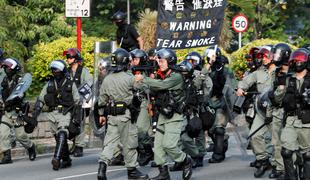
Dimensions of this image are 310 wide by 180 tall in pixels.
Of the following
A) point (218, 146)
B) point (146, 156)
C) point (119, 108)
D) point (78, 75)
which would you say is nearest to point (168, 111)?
point (119, 108)

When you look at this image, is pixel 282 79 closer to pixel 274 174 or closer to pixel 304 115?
pixel 304 115

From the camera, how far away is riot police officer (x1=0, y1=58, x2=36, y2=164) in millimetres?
15133

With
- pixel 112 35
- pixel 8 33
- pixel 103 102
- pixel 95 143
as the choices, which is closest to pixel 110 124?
pixel 103 102

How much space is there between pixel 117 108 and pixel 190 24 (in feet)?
14.3

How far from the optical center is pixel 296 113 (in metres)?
12.1

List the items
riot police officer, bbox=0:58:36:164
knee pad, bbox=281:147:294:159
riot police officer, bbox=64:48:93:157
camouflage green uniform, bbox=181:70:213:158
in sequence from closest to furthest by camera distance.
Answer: knee pad, bbox=281:147:294:159 < camouflage green uniform, bbox=181:70:213:158 < riot police officer, bbox=0:58:36:164 < riot police officer, bbox=64:48:93:157

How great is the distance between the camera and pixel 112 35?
96.0ft

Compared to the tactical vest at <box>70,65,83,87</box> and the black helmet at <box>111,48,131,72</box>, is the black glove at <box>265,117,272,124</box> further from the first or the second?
the tactical vest at <box>70,65,83,87</box>

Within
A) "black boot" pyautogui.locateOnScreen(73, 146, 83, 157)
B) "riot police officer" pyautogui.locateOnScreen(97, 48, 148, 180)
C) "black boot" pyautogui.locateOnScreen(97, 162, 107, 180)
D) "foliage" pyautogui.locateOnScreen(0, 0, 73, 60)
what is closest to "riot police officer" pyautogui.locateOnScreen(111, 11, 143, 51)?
"black boot" pyautogui.locateOnScreen(73, 146, 83, 157)

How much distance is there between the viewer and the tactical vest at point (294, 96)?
11987 millimetres

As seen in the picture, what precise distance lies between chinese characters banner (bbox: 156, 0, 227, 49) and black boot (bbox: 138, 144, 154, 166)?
7.81 ft

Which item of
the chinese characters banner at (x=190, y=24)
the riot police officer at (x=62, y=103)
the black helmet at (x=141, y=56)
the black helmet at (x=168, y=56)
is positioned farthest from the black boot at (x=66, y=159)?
the chinese characters banner at (x=190, y=24)

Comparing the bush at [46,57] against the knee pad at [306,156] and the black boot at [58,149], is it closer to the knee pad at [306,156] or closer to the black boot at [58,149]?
the black boot at [58,149]

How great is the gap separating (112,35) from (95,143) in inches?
460
